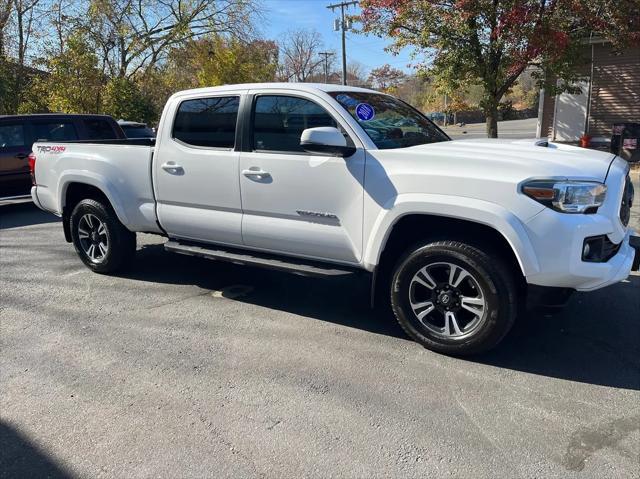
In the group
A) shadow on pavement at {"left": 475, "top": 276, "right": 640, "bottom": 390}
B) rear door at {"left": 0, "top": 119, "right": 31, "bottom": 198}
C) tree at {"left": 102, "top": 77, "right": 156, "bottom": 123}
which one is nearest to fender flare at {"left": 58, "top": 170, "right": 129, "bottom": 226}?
shadow on pavement at {"left": 475, "top": 276, "right": 640, "bottom": 390}

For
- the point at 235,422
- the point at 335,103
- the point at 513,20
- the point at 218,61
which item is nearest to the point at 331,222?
the point at 335,103

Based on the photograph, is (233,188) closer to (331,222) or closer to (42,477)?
(331,222)

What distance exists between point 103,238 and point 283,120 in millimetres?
2657

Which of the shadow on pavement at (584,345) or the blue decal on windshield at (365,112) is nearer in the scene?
the shadow on pavement at (584,345)

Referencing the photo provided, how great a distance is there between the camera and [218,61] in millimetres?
26109

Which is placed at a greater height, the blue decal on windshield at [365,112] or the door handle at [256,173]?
the blue decal on windshield at [365,112]

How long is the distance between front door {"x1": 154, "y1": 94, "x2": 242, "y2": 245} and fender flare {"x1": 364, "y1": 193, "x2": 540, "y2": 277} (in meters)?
1.34

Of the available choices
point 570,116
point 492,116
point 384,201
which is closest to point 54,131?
point 384,201

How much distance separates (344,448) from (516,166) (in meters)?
1.98

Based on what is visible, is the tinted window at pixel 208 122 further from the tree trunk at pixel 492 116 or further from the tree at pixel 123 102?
the tree at pixel 123 102

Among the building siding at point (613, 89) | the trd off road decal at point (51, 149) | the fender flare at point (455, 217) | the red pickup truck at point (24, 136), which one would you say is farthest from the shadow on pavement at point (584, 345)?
the building siding at point (613, 89)

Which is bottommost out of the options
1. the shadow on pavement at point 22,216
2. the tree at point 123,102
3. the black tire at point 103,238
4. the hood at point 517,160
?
the shadow on pavement at point 22,216

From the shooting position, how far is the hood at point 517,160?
10.8 feet

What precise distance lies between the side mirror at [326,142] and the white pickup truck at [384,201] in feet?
0.04
